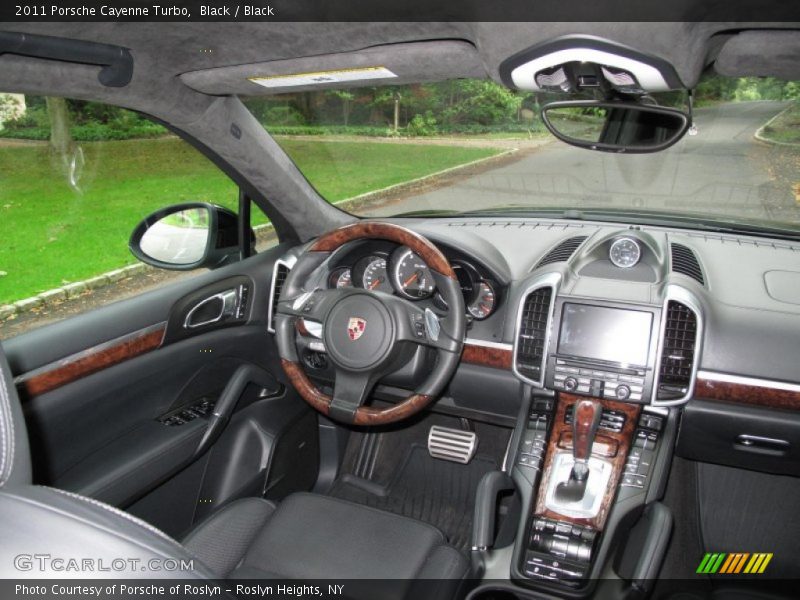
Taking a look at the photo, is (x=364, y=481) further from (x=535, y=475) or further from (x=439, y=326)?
(x=439, y=326)

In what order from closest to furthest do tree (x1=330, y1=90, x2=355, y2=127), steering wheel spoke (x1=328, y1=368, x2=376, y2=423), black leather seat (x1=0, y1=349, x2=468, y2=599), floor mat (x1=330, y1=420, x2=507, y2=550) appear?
black leather seat (x1=0, y1=349, x2=468, y2=599)
steering wheel spoke (x1=328, y1=368, x2=376, y2=423)
tree (x1=330, y1=90, x2=355, y2=127)
floor mat (x1=330, y1=420, x2=507, y2=550)

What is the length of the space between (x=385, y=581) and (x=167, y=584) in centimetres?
137

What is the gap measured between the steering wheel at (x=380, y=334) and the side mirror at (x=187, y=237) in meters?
0.75

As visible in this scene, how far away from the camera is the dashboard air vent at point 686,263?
2609 millimetres

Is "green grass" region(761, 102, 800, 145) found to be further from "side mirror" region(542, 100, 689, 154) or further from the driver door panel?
the driver door panel

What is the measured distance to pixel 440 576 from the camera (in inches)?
88.4

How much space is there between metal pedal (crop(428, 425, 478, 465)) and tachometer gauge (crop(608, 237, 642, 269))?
120cm

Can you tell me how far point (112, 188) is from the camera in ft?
8.67

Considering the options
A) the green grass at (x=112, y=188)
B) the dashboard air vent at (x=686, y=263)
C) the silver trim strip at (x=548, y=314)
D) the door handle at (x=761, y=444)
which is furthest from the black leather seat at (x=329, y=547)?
the dashboard air vent at (x=686, y=263)

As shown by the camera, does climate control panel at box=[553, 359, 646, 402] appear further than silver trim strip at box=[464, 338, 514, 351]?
No

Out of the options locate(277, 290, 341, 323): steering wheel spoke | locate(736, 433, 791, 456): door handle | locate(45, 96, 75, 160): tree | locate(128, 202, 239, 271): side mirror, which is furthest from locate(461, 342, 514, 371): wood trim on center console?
locate(45, 96, 75, 160): tree

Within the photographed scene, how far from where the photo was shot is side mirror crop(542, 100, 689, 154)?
2.08 meters

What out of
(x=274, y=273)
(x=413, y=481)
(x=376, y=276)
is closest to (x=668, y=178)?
(x=376, y=276)

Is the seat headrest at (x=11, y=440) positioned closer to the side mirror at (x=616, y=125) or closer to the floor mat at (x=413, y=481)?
the side mirror at (x=616, y=125)
